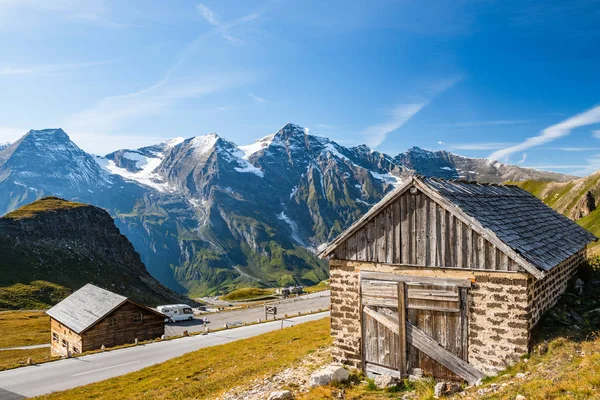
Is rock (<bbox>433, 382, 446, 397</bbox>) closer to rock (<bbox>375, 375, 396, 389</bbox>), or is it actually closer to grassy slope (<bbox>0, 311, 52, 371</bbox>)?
rock (<bbox>375, 375, 396, 389</bbox>)

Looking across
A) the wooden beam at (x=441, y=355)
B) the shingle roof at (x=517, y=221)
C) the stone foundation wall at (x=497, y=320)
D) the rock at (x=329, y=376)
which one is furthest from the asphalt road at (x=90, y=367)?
the shingle roof at (x=517, y=221)

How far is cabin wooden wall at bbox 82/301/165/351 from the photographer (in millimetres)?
45688

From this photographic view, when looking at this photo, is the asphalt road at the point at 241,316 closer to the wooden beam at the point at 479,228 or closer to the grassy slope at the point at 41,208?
the wooden beam at the point at 479,228

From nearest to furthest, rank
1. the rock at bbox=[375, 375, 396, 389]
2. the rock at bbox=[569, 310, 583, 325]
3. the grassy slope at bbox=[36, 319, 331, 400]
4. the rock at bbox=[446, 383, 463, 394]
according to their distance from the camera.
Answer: the rock at bbox=[446, 383, 463, 394]
the rock at bbox=[569, 310, 583, 325]
the rock at bbox=[375, 375, 396, 389]
the grassy slope at bbox=[36, 319, 331, 400]

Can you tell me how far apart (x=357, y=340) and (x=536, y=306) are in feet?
22.9

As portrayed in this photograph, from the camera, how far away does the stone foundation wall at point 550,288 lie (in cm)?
1392

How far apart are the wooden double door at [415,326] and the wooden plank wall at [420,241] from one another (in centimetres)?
74

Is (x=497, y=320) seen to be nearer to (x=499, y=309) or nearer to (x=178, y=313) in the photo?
(x=499, y=309)

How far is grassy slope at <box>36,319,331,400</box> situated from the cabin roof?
8811 millimetres

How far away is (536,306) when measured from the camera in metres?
14.1

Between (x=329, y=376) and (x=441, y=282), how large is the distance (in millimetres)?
5746

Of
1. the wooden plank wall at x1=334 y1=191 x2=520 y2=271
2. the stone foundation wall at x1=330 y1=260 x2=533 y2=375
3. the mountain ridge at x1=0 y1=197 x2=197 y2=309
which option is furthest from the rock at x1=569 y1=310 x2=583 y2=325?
the mountain ridge at x1=0 y1=197 x2=197 y2=309

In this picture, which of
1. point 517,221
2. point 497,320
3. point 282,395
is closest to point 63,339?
point 282,395

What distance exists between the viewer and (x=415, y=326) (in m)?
15.4
